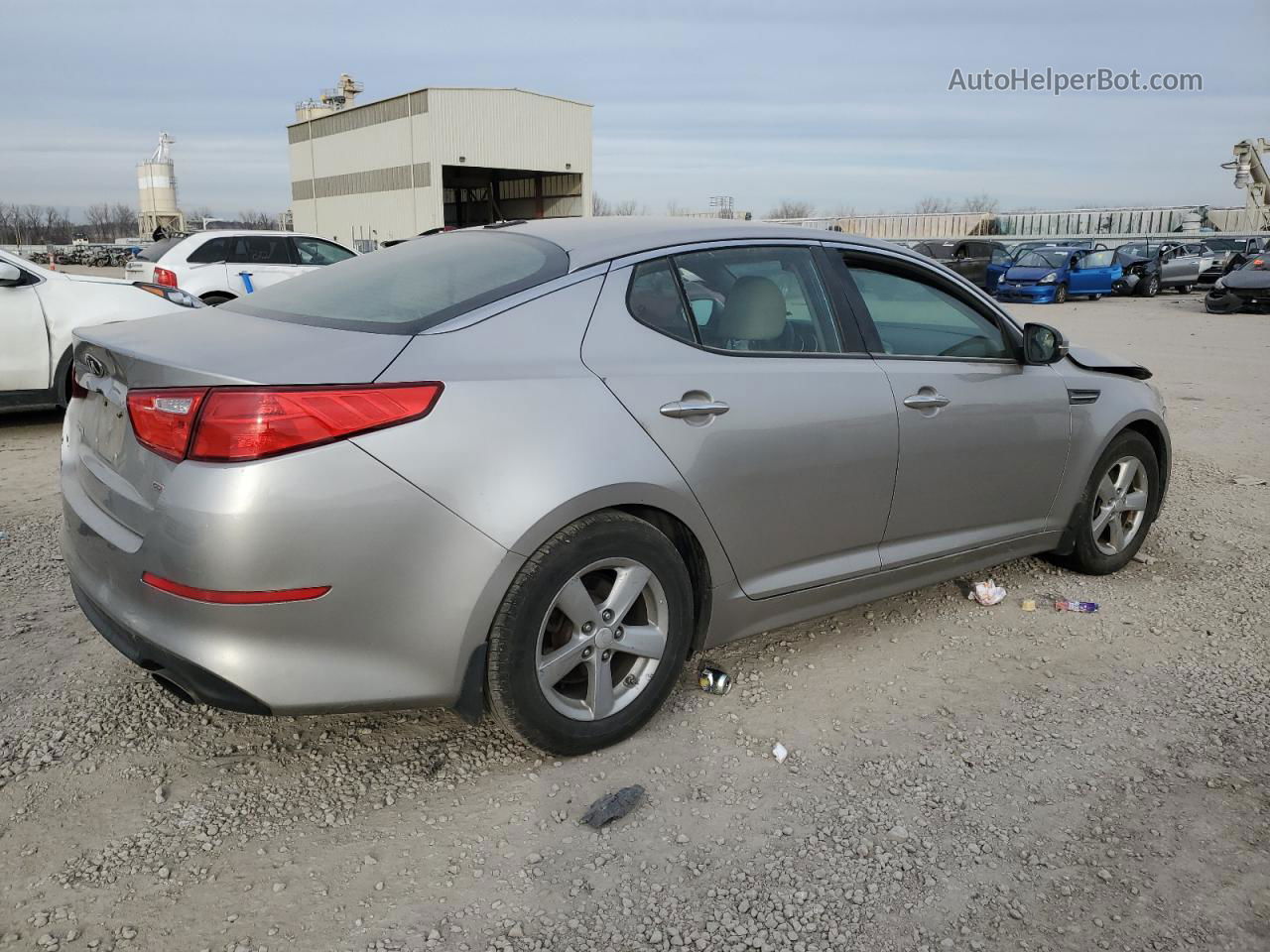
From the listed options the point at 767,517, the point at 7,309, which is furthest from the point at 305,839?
the point at 7,309

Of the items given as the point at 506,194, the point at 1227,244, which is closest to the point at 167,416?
the point at 1227,244

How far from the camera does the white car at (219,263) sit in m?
12.4

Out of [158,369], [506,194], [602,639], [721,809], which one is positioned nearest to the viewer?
[158,369]

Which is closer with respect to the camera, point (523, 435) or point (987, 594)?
point (523, 435)

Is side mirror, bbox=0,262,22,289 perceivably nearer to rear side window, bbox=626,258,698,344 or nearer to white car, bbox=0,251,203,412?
white car, bbox=0,251,203,412

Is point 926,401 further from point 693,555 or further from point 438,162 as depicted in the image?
point 438,162

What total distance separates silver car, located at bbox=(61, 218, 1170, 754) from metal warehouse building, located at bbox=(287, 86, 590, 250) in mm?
43186

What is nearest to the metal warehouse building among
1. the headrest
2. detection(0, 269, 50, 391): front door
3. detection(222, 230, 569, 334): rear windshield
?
detection(0, 269, 50, 391): front door

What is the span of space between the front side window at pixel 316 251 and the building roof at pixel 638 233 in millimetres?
10776

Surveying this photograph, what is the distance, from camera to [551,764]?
3.08 m

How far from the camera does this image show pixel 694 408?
309cm

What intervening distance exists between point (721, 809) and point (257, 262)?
11995 millimetres

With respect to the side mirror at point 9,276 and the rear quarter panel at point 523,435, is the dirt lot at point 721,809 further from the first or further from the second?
the side mirror at point 9,276

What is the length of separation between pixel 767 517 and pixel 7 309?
21.9 ft
